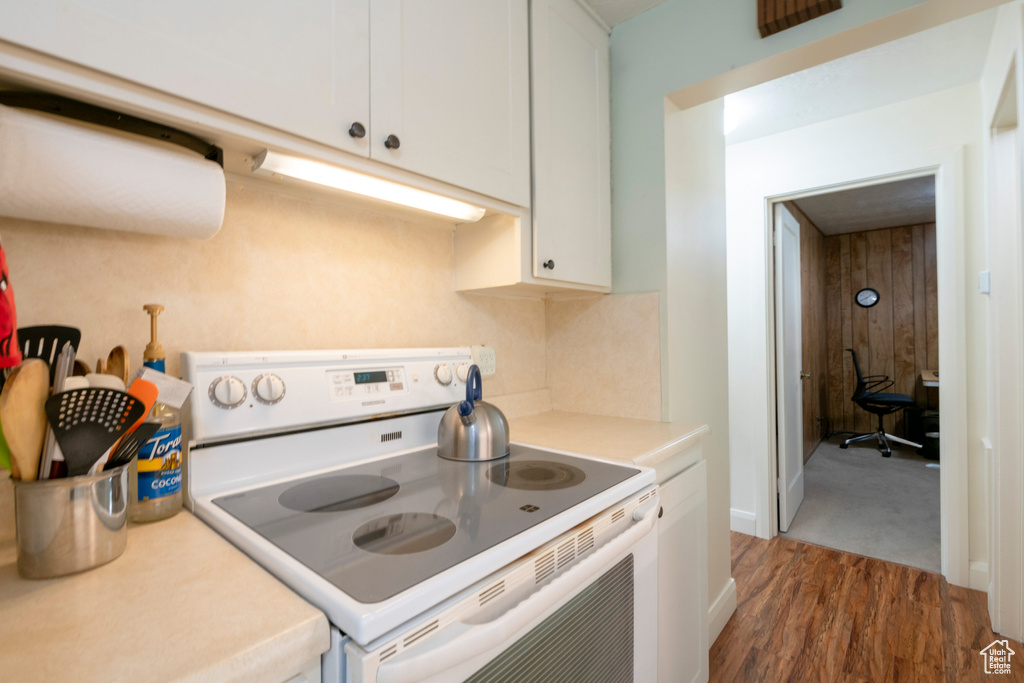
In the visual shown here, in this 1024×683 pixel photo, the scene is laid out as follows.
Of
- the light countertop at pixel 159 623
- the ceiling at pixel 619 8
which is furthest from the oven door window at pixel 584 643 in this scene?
the ceiling at pixel 619 8

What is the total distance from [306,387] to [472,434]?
40 centimetres

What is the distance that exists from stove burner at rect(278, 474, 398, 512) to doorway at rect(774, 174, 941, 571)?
2.68m

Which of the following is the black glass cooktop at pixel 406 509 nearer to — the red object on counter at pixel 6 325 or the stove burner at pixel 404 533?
the stove burner at pixel 404 533

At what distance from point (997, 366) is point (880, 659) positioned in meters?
1.23

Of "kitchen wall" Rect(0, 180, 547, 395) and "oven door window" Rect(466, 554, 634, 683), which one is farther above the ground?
"kitchen wall" Rect(0, 180, 547, 395)

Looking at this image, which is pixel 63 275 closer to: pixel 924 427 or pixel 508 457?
pixel 508 457

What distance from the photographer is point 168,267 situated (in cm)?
95

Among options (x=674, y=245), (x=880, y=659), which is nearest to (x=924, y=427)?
(x=880, y=659)

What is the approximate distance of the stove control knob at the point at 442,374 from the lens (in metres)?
1.32

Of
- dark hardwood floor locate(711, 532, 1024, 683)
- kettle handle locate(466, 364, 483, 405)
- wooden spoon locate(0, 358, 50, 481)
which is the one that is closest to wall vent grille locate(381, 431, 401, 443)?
kettle handle locate(466, 364, 483, 405)

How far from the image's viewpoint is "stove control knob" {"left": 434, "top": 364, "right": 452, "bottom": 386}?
132 cm

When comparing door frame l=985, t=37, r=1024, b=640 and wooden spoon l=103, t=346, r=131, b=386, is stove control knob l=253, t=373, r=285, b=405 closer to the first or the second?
wooden spoon l=103, t=346, r=131, b=386

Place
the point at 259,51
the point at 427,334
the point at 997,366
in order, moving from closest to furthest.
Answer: the point at 259,51 < the point at 427,334 < the point at 997,366

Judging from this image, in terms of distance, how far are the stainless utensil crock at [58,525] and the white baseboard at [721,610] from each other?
1969mm
